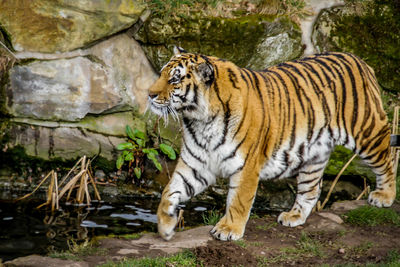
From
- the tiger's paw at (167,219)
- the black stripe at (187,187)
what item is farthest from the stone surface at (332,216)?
the tiger's paw at (167,219)

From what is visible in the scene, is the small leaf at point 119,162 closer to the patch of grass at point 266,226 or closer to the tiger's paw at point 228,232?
the patch of grass at point 266,226

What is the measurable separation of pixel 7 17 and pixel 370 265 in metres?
5.79

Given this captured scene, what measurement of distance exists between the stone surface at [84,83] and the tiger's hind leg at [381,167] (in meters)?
3.48

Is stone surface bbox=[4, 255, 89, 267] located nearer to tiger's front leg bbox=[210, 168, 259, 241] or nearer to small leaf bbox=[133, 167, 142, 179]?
tiger's front leg bbox=[210, 168, 259, 241]

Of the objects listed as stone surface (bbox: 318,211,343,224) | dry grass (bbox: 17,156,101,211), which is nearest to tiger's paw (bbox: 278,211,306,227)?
stone surface (bbox: 318,211,343,224)

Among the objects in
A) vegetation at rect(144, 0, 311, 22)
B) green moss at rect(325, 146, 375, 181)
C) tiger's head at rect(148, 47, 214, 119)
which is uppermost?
vegetation at rect(144, 0, 311, 22)

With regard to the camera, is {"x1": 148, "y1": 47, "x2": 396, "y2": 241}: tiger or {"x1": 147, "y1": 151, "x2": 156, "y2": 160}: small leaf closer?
{"x1": 148, "y1": 47, "x2": 396, "y2": 241}: tiger

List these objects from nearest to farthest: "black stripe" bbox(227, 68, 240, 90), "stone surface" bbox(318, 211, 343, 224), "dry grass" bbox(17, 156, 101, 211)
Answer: "black stripe" bbox(227, 68, 240, 90)
"stone surface" bbox(318, 211, 343, 224)
"dry grass" bbox(17, 156, 101, 211)

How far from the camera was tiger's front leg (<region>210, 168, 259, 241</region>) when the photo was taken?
484cm

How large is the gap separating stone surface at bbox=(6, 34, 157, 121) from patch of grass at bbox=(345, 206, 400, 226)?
3.52 m

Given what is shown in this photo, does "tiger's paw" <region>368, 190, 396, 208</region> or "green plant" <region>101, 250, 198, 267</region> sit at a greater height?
"tiger's paw" <region>368, 190, 396, 208</region>

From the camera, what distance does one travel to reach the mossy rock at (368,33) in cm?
795

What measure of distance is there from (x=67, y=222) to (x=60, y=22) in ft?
9.66

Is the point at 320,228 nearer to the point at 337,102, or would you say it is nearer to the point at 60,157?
the point at 337,102
